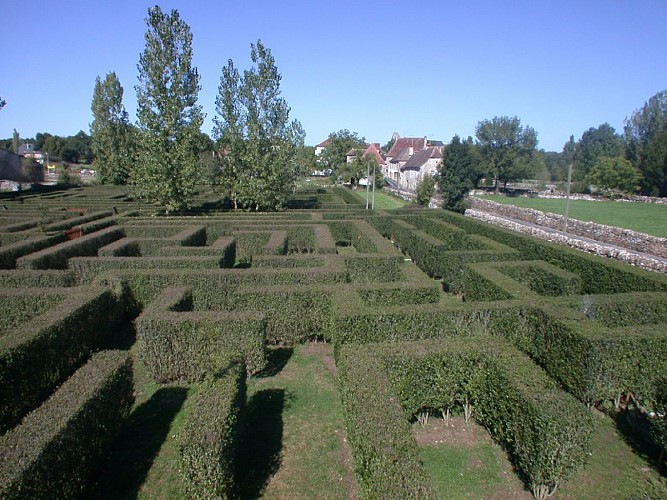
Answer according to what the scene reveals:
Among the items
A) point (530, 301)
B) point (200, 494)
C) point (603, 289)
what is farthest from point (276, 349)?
point (603, 289)

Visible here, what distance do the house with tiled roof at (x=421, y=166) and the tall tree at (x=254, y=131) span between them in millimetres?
35518

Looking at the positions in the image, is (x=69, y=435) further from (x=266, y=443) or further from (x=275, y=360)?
(x=275, y=360)

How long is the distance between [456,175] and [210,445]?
40054mm

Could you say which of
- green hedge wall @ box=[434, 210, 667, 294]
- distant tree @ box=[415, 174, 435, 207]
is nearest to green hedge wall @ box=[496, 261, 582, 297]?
green hedge wall @ box=[434, 210, 667, 294]

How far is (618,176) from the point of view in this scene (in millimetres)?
60500

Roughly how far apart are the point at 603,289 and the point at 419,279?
673 centimetres

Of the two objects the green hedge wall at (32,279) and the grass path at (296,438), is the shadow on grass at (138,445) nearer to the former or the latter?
the grass path at (296,438)

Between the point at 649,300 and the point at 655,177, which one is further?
the point at 655,177

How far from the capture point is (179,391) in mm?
9312

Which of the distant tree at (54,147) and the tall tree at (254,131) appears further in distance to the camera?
the distant tree at (54,147)

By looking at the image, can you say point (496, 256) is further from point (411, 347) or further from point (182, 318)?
point (182, 318)

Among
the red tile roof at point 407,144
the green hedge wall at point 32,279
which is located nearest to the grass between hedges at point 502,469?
the green hedge wall at point 32,279

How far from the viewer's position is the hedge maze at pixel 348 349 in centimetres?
579

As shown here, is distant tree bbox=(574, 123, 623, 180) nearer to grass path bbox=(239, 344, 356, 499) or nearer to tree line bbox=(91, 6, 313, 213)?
tree line bbox=(91, 6, 313, 213)
